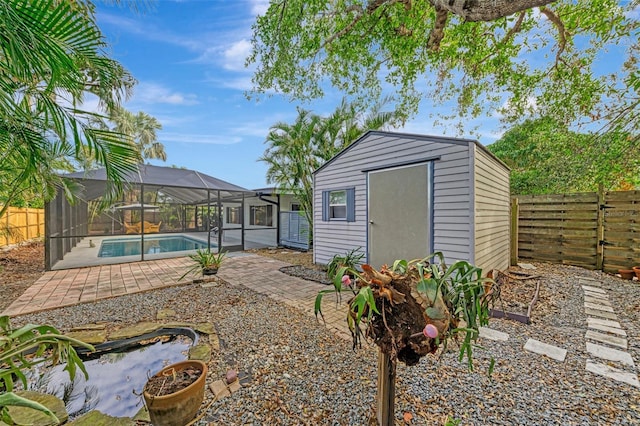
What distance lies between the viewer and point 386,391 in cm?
149

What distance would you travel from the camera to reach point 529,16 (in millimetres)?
5574

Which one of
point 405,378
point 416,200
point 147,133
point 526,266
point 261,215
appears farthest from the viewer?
point 147,133

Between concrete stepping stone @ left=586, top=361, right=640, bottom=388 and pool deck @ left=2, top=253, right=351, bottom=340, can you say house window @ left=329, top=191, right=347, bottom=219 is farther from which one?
concrete stepping stone @ left=586, top=361, right=640, bottom=388

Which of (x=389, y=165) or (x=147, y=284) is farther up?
(x=389, y=165)

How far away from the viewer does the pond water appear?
2020 millimetres

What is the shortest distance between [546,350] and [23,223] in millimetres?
15232

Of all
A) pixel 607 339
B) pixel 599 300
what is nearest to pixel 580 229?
pixel 599 300

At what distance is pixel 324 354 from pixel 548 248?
6.79 metres

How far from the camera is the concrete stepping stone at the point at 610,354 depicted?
2402 mm

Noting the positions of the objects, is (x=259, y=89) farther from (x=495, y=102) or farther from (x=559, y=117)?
(x=559, y=117)

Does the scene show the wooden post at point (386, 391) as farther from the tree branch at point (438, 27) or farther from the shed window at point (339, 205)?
the tree branch at point (438, 27)

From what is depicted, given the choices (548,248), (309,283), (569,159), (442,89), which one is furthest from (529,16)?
(309,283)

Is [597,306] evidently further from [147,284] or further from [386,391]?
[147,284]

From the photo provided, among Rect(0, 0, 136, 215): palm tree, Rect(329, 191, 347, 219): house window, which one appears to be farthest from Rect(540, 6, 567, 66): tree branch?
Rect(0, 0, 136, 215): palm tree
